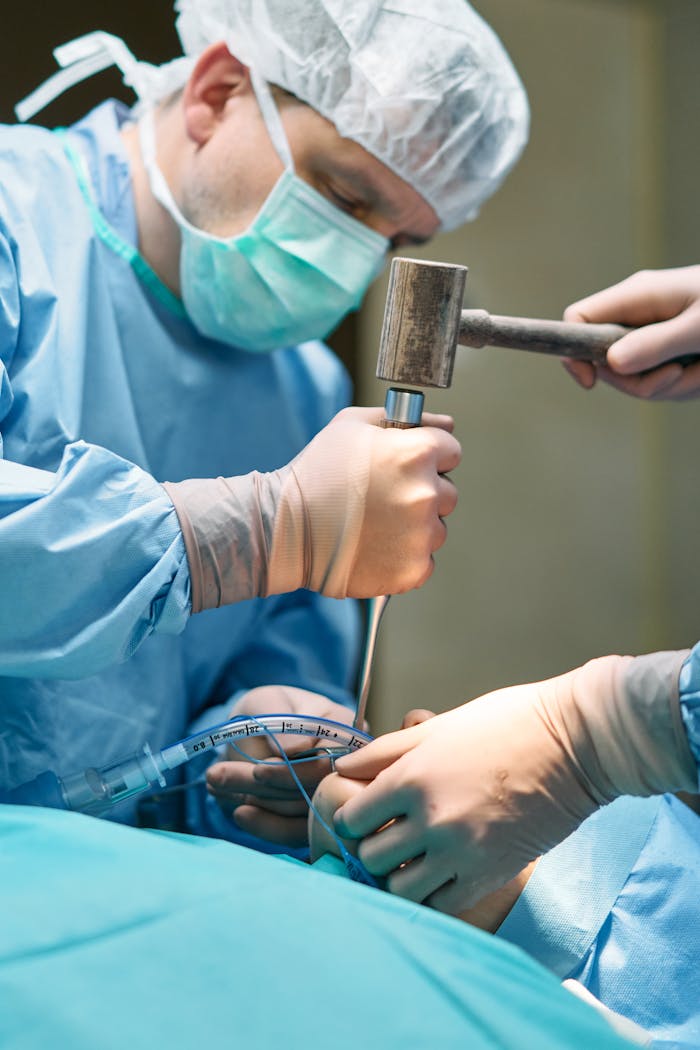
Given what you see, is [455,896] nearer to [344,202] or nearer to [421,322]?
[421,322]

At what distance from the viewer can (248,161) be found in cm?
147

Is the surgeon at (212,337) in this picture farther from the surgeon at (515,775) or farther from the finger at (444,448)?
the surgeon at (515,775)

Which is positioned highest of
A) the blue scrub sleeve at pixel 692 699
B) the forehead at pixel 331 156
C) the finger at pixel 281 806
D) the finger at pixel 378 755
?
the forehead at pixel 331 156

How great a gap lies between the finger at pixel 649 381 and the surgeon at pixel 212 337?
0.27 metres

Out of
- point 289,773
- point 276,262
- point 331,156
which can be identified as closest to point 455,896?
point 289,773

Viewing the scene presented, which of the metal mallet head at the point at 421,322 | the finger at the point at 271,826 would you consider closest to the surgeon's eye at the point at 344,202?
the metal mallet head at the point at 421,322

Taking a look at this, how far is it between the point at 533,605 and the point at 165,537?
1.42m

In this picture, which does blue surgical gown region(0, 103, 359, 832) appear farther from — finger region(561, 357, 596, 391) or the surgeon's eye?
finger region(561, 357, 596, 391)

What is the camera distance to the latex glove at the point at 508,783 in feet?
3.48

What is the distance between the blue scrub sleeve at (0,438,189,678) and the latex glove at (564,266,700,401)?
624 mm

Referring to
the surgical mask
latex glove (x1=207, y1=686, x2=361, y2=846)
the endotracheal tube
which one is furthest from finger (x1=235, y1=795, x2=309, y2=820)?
the surgical mask

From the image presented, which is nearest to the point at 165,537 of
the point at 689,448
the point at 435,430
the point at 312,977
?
the point at 435,430

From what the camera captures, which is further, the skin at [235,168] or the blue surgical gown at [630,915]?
the skin at [235,168]

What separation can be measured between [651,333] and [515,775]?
1.92 feet
